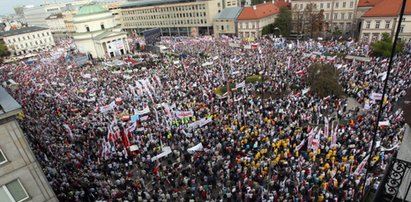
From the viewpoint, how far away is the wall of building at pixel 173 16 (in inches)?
2692

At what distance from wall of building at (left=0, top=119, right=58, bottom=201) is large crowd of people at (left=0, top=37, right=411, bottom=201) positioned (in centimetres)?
609

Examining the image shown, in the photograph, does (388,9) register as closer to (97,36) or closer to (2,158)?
(2,158)

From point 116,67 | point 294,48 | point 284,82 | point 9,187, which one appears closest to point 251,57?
point 294,48

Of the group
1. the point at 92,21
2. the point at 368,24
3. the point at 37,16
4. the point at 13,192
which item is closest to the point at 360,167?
the point at 13,192

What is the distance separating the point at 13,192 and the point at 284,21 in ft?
171

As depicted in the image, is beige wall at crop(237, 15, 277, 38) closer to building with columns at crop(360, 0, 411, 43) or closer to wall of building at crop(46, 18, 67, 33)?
building with columns at crop(360, 0, 411, 43)

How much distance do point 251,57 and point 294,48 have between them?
7.00 metres

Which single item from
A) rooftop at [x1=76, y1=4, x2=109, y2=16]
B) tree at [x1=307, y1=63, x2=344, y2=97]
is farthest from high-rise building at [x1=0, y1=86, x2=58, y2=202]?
rooftop at [x1=76, y1=4, x2=109, y2=16]

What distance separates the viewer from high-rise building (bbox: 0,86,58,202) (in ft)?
26.6

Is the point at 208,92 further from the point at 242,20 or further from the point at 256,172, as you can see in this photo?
the point at 242,20

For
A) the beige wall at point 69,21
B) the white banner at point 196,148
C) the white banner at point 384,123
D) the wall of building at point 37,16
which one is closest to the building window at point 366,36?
the white banner at point 384,123

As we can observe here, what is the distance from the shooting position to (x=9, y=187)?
329 inches

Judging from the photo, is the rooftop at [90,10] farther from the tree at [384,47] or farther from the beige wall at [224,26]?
the tree at [384,47]

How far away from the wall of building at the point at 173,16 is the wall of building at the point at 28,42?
28320mm
